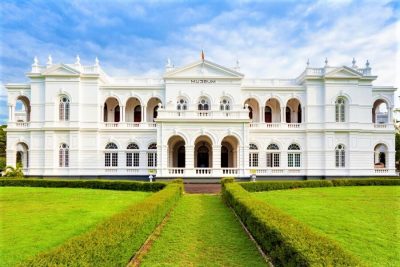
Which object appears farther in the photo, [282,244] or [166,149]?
[166,149]

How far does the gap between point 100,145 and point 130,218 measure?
76.5 feet

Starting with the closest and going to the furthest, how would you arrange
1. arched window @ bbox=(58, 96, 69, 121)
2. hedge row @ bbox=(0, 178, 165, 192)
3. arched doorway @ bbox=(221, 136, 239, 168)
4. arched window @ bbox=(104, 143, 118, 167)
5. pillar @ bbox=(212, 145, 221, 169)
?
hedge row @ bbox=(0, 178, 165, 192) < pillar @ bbox=(212, 145, 221, 169) < arched window @ bbox=(58, 96, 69, 121) < arched window @ bbox=(104, 143, 118, 167) < arched doorway @ bbox=(221, 136, 239, 168)

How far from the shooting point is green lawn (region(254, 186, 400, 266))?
759 centimetres

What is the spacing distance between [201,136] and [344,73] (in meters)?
16.4

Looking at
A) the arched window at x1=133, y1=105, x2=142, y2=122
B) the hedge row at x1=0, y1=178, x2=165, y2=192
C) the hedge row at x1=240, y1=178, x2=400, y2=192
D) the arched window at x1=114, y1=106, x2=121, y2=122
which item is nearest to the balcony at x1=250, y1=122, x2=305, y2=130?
the hedge row at x1=240, y1=178, x2=400, y2=192

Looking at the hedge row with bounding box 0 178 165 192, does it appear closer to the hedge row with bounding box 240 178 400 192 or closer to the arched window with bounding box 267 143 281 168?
the hedge row with bounding box 240 178 400 192

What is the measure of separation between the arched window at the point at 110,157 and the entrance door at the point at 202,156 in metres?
9.01

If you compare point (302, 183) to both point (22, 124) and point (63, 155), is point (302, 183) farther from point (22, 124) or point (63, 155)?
point (22, 124)

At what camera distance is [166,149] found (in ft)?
88.5

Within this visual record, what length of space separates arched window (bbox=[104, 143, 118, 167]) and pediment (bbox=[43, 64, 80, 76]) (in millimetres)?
8139

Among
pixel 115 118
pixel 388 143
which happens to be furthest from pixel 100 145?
pixel 388 143

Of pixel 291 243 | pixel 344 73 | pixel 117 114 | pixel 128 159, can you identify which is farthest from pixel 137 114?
pixel 291 243

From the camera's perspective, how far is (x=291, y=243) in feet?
19.0

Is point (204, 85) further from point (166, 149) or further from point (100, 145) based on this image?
point (100, 145)
